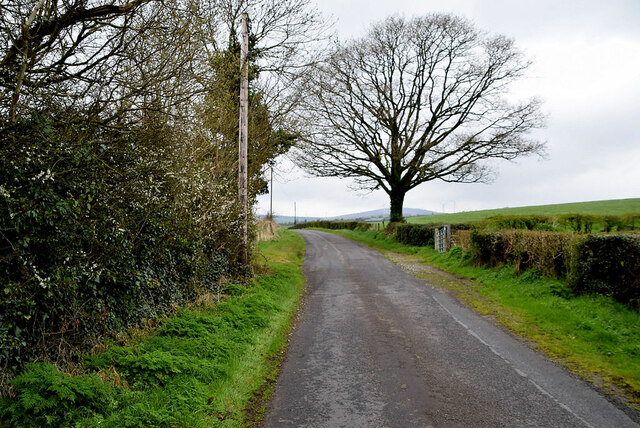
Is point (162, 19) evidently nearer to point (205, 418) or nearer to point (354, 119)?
point (205, 418)

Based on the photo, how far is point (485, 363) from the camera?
6922 millimetres

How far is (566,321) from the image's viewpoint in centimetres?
914

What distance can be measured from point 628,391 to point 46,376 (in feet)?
24.5

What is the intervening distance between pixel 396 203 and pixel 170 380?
97.6 feet

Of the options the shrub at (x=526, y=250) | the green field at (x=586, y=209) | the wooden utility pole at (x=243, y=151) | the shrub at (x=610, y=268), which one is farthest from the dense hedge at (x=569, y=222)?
the wooden utility pole at (x=243, y=151)

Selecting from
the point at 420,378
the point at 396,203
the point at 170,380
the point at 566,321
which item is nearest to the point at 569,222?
the point at 396,203

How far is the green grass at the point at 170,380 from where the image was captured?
4242 mm

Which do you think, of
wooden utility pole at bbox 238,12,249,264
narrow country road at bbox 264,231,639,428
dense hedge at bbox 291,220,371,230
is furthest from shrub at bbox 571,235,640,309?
dense hedge at bbox 291,220,371,230

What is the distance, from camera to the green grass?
4.24 meters

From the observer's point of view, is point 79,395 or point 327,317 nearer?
point 79,395

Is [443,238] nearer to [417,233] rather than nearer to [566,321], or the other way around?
[417,233]

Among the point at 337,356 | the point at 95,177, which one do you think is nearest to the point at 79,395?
the point at 95,177

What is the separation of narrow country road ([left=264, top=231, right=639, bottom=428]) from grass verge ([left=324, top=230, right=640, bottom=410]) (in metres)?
0.47

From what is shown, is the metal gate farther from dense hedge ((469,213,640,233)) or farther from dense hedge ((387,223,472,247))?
dense hedge ((469,213,640,233))
